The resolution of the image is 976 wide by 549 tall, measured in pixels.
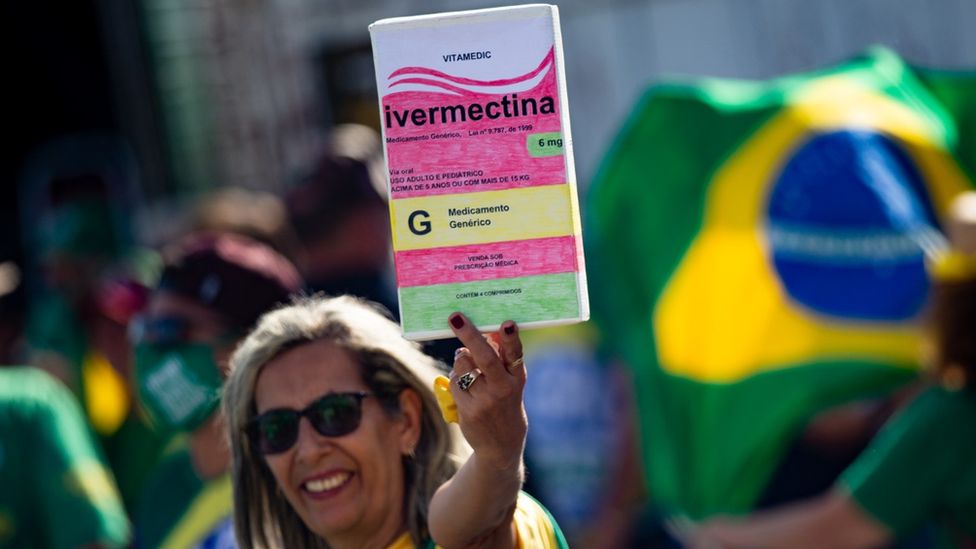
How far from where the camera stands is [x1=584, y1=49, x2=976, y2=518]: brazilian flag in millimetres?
4555

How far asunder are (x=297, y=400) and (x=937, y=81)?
2.80 meters

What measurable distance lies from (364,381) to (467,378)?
0.58m

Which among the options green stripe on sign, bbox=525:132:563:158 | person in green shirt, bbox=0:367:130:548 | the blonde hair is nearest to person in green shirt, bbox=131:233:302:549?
person in green shirt, bbox=0:367:130:548

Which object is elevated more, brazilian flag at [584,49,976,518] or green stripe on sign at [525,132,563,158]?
green stripe on sign at [525,132,563,158]

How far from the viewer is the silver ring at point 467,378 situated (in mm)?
2312

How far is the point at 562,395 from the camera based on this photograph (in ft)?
18.0

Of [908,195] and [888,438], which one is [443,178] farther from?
[908,195]

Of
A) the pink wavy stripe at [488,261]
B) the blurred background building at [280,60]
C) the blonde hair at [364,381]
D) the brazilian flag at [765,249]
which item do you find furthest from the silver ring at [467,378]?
the blurred background building at [280,60]

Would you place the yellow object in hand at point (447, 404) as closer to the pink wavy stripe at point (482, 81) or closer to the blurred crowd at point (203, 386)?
→ the pink wavy stripe at point (482, 81)

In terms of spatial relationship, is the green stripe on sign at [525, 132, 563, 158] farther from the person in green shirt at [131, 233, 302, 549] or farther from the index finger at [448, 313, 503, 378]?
the person in green shirt at [131, 233, 302, 549]

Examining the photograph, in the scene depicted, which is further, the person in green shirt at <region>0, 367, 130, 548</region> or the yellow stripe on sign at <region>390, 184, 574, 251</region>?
the person in green shirt at <region>0, 367, 130, 548</region>

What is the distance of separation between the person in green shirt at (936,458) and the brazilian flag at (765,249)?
59 centimetres

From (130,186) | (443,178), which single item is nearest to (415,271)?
(443,178)

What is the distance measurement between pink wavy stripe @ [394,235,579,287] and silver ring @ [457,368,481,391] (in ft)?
0.43
